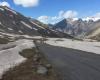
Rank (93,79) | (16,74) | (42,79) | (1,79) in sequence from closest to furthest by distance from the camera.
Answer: (93,79), (42,79), (1,79), (16,74)

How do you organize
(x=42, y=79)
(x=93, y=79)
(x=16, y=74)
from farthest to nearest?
(x=16, y=74)
(x=42, y=79)
(x=93, y=79)

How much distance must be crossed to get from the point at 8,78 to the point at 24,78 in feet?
A: 7.01

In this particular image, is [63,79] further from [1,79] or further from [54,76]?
[1,79]

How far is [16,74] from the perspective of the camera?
32531 mm

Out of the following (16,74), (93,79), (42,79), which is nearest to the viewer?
(93,79)

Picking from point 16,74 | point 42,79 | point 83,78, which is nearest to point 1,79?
point 16,74

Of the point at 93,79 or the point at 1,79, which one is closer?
the point at 93,79

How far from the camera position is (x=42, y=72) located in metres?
32.7

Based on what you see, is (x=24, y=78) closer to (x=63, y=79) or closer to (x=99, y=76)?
(x=63, y=79)

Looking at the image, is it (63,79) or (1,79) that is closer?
(63,79)

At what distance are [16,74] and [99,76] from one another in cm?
1092

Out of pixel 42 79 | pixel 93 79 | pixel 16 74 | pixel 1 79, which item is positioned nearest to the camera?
pixel 93 79

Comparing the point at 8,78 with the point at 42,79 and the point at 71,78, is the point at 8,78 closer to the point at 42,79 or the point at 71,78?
the point at 42,79

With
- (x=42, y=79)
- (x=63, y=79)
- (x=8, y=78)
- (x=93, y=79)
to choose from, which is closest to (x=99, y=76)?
(x=93, y=79)
